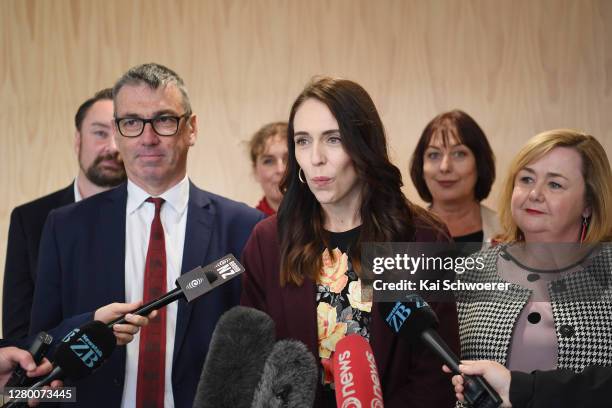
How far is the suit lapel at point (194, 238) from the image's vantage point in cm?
210

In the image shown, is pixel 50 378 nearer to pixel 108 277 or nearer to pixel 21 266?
pixel 108 277

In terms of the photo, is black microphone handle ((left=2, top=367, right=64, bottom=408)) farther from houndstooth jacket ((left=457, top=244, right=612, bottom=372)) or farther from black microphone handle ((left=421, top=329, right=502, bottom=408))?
houndstooth jacket ((left=457, top=244, right=612, bottom=372))

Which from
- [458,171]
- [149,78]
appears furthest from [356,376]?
[458,171]

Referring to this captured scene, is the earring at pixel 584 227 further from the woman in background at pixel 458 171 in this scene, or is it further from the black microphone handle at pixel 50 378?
the black microphone handle at pixel 50 378

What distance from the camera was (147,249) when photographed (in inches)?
86.3

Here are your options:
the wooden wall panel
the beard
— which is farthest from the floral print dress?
the wooden wall panel

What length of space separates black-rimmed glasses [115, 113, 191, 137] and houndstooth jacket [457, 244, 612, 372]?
3.26ft

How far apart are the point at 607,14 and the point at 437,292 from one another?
3251mm

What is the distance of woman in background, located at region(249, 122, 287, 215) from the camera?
144 inches

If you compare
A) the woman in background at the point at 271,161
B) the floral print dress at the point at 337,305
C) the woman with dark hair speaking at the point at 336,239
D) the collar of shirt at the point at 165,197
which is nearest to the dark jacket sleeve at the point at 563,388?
the woman with dark hair speaking at the point at 336,239

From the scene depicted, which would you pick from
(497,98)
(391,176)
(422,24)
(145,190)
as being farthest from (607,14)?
(145,190)

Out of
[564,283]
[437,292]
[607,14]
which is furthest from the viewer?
[607,14]

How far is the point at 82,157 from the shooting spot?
10.1 feet

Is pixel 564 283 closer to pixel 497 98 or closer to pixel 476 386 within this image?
pixel 476 386
